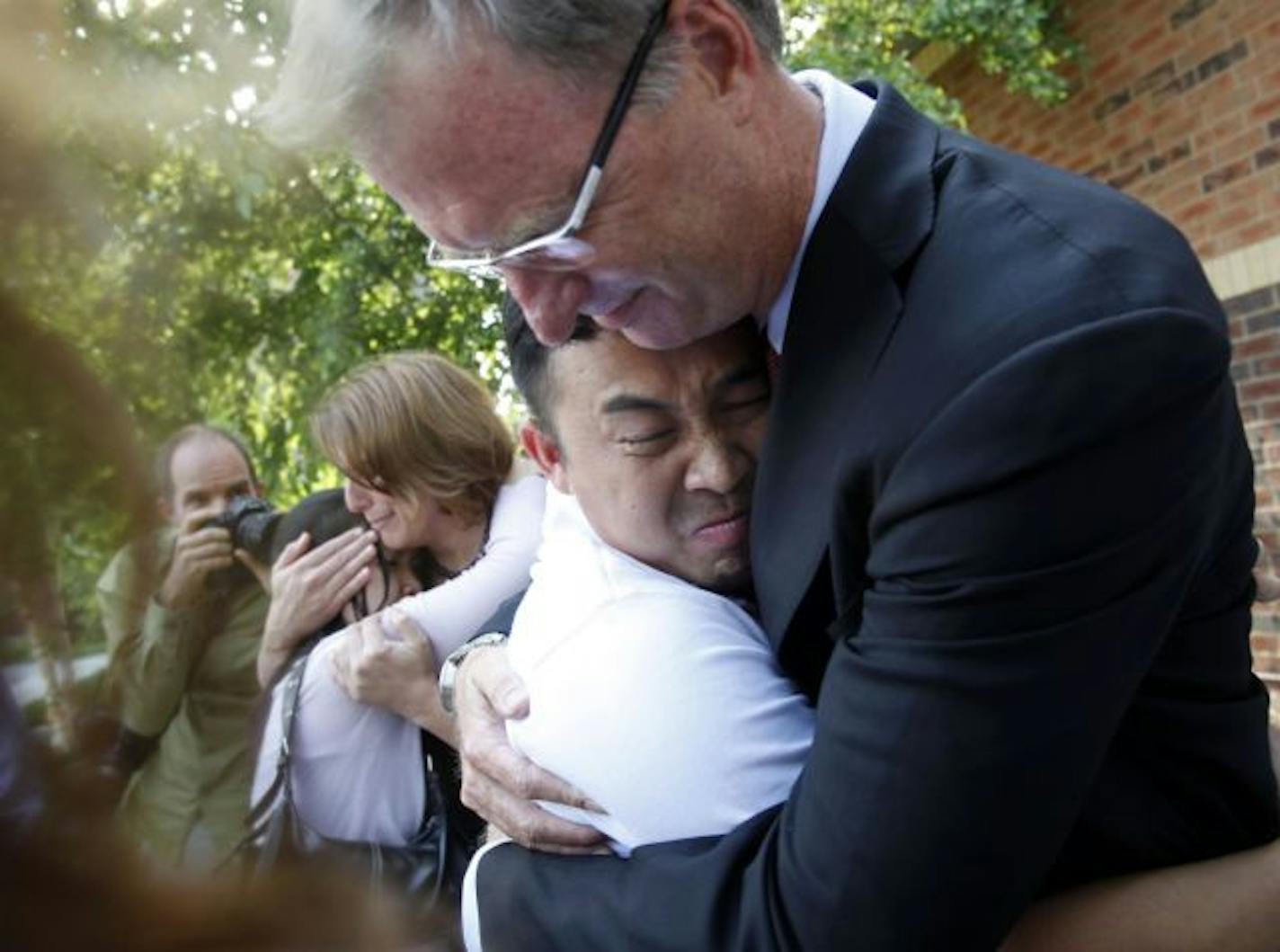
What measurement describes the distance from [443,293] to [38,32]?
4051 millimetres

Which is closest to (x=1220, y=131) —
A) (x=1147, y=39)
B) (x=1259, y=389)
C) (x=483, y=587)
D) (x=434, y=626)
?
(x=1147, y=39)

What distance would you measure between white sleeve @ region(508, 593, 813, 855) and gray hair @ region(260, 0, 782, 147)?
0.61 metres

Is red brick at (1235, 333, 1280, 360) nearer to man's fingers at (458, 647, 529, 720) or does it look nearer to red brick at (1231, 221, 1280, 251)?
red brick at (1231, 221, 1280, 251)

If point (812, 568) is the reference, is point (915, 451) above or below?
above

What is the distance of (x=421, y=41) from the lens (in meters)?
1.34

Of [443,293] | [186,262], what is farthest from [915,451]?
[443,293]

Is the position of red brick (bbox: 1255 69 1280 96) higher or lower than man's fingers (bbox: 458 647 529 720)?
higher

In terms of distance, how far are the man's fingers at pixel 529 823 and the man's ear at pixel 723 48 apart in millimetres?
854

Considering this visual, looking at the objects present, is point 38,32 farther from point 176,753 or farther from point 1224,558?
point 1224,558

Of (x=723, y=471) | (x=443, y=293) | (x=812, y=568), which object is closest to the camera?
(x=812, y=568)

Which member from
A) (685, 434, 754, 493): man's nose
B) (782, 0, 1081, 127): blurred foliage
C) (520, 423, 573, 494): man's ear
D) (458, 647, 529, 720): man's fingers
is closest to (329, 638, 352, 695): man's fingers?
(458, 647, 529, 720): man's fingers

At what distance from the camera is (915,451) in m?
1.12

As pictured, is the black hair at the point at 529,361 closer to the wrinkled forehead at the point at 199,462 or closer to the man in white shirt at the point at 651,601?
the man in white shirt at the point at 651,601

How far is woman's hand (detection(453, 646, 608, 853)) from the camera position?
5.02 feet
